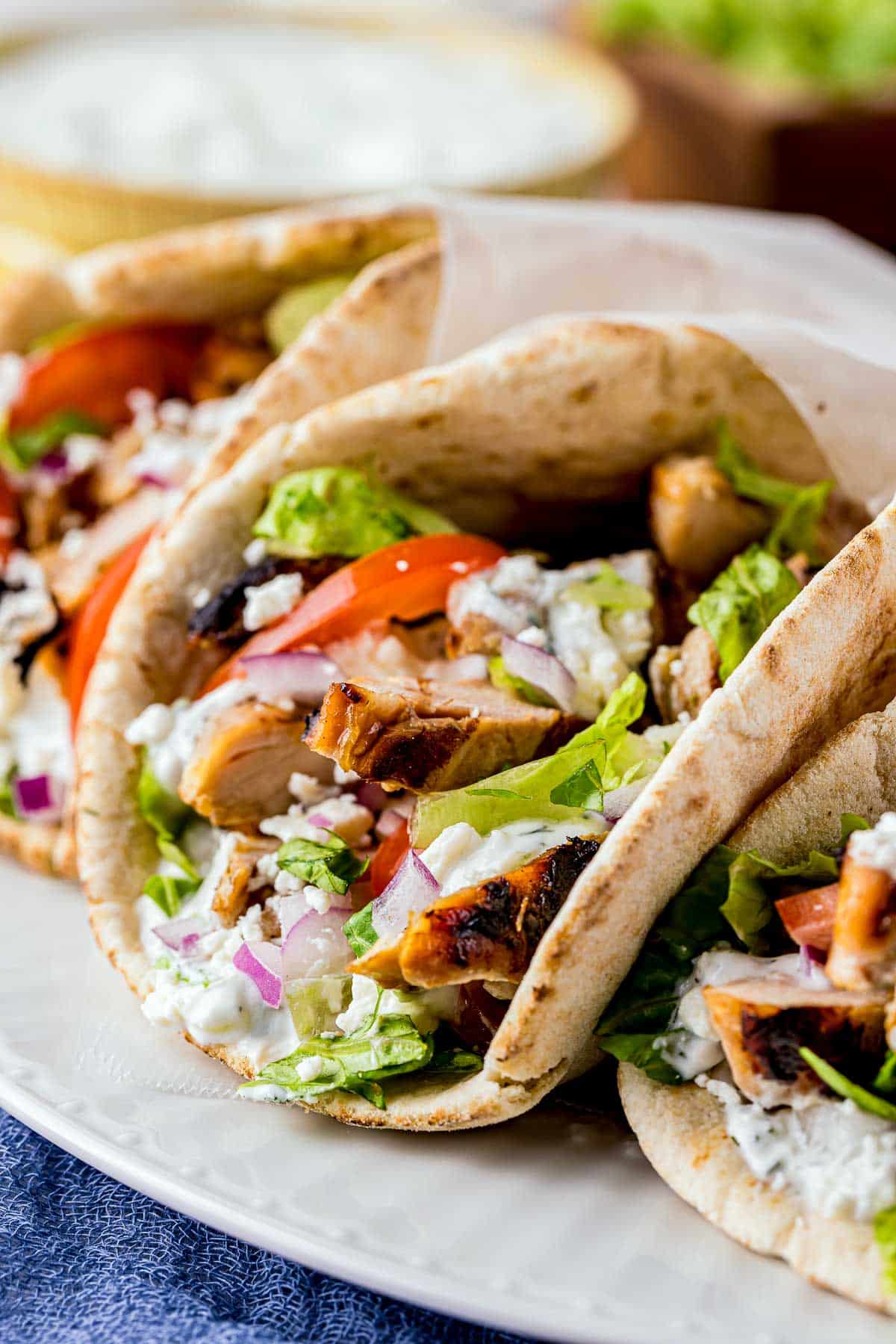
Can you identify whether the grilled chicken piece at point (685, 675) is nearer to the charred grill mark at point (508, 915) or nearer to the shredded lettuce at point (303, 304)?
the charred grill mark at point (508, 915)

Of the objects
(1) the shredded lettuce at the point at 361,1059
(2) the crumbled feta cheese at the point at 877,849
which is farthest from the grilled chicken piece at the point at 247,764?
(2) the crumbled feta cheese at the point at 877,849

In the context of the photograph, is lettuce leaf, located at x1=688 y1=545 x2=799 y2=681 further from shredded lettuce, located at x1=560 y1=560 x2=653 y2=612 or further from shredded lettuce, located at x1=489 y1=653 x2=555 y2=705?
shredded lettuce, located at x1=489 y1=653 x2=555 y2=705

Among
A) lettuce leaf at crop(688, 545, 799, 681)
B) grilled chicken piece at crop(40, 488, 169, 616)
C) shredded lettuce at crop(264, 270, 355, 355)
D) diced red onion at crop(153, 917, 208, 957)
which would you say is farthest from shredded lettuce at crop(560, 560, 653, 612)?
shredded lettuce at crop(264, 270, 355, 355)

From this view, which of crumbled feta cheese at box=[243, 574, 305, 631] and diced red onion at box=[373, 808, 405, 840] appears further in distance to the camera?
crumbled feta cheese at box=[243, 574, 305, 631]

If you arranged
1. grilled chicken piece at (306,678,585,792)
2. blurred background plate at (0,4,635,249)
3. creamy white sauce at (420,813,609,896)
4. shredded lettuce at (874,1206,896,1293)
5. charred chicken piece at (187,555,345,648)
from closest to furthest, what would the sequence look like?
shredded lettuce at (874,1206,896,1293) < creamy white sauce at (420,813,609,896) < grilled chicken piece at (306,678,585,792) < charred chicken piece at (187,555,345,648) < blurred background plate at (0,4,635,249)

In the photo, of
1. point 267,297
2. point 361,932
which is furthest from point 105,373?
point 361,932

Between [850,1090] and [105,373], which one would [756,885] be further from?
[105,373]

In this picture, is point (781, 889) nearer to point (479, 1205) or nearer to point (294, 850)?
point (479, 1205)

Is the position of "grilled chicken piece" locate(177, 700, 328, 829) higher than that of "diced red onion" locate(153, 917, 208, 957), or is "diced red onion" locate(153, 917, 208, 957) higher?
"grilled chicken piece" locate(177, 700, 328, 829)
